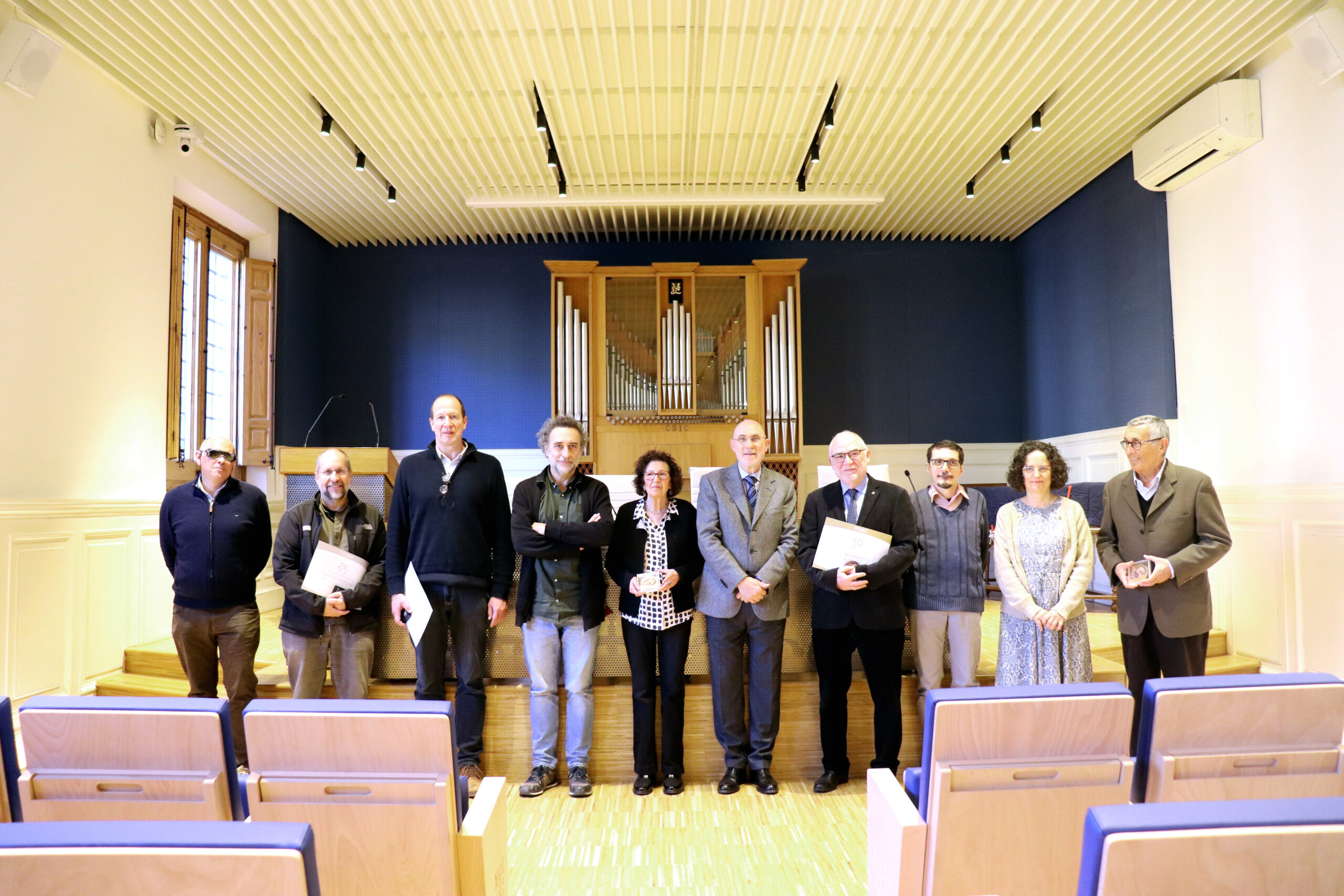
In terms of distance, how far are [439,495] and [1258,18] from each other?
4.43m

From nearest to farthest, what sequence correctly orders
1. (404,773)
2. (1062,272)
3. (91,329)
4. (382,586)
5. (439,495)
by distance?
(404,773), (439,495), (382,586), (91,329), (1062,272)

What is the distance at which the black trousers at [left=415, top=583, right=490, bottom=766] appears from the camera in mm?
3158

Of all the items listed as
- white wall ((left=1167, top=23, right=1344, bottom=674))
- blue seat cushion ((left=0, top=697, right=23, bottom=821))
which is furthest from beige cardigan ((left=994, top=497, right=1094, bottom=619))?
blue seat cushion ((left=0, top=697, right=23, bottom=821))

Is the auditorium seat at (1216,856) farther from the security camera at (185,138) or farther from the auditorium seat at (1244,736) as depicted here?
the security camera at (185,138)

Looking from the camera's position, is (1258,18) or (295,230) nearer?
(1258,18)

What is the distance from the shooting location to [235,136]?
5141mm

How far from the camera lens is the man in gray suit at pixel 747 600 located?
10.4 ft

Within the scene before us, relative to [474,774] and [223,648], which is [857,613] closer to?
[474,774]

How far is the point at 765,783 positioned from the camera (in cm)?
319

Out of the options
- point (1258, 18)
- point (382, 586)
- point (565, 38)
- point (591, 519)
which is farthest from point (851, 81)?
point (382, 586)

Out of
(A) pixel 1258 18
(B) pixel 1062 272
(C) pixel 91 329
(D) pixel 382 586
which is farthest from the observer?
(B) pixel 1062 272

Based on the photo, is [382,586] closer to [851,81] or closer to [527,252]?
[851,81]

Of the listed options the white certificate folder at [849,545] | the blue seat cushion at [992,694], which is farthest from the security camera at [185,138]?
the blue seat cushion at [992,694]

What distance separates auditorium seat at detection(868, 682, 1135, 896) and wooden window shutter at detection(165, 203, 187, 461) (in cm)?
519
